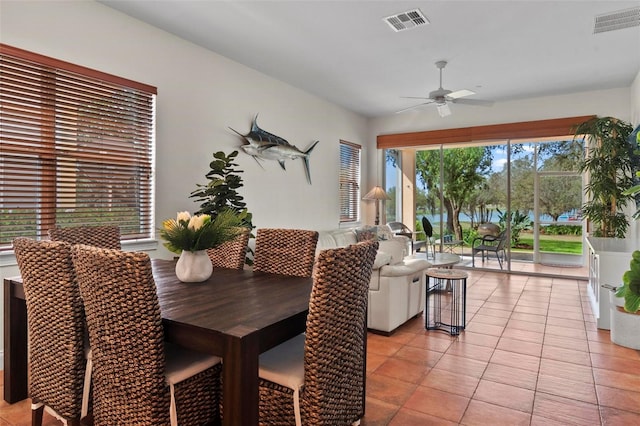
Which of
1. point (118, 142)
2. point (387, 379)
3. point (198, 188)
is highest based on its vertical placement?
point (118, 142)

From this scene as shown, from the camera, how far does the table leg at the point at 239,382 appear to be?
54.6 inches

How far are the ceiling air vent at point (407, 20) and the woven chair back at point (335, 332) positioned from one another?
2551 millimetres

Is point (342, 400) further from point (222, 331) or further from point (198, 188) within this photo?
point (198, 188)

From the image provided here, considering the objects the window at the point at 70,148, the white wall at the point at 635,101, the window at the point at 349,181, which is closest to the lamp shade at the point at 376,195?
the window at the point at 349,181

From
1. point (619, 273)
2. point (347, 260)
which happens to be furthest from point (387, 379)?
point (619, 273)

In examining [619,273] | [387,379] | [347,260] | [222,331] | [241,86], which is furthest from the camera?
[241,86]

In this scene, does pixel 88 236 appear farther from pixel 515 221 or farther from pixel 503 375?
pixel 515 221

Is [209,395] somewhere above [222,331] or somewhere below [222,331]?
below

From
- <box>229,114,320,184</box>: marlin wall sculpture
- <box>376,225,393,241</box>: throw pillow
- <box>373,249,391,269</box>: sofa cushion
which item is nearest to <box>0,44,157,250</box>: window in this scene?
<box>229,114,320,184</box>: marlin wall sculpture

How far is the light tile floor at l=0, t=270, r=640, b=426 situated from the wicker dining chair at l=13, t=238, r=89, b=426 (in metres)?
0.44

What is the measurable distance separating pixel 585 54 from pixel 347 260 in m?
4.53

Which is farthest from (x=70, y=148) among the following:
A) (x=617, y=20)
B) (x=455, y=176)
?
(x=455, y=176)

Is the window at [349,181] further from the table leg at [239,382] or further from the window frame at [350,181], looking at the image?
the table leg at [239,382]

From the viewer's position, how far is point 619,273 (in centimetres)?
379
